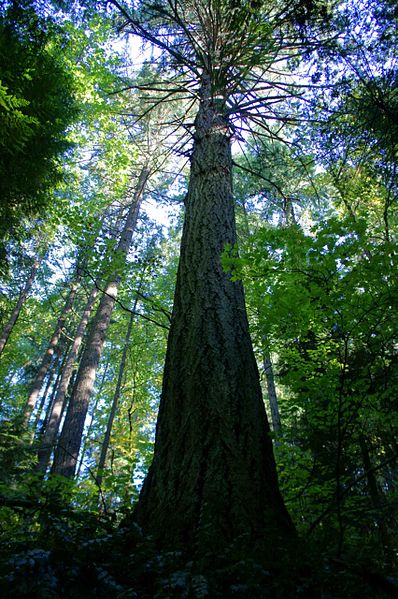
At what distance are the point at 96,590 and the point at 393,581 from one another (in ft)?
3.93

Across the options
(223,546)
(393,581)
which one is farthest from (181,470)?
(393,581)

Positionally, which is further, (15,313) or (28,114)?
(15,313)

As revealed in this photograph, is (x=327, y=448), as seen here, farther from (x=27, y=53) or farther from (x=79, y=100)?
(x=79, y=100)

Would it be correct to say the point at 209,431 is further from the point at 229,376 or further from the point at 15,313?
the point at 15,313

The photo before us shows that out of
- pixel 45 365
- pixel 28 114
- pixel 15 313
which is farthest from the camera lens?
pixel 45 365

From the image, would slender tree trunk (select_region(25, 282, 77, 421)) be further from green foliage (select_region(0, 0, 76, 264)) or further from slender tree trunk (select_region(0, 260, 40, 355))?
green foliage (select_region(0, 0, 76, 264))

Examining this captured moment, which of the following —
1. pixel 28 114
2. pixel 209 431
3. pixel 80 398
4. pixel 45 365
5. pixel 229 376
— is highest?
pixel 28 114

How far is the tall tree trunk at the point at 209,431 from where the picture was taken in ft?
6.17

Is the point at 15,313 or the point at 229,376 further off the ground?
the point at 15,313

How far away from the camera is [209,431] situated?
89.4 inches

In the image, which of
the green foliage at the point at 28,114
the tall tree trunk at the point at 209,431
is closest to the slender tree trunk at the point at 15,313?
the green foliage at the point at 28,114

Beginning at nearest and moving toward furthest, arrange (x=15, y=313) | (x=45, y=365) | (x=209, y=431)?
(x=209, y=431), (x=15, y=313), (x=45, y=365)

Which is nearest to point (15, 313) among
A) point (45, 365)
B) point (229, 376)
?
point (45, 365)

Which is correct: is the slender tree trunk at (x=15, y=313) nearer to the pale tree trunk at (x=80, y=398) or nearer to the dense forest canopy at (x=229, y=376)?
the pale tree trunk at (x=80, y=398)
